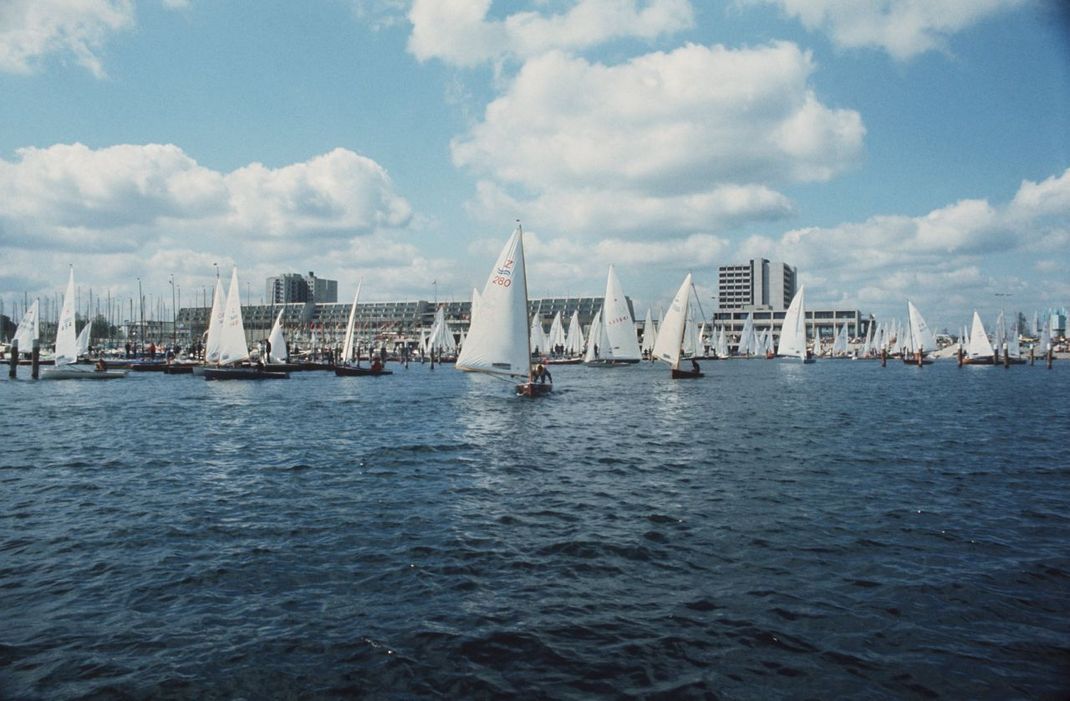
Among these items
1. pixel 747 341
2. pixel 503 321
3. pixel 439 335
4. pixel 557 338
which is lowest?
pixel 503 321

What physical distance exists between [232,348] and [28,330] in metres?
46.5

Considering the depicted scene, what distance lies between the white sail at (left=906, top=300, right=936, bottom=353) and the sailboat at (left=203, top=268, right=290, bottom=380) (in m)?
101

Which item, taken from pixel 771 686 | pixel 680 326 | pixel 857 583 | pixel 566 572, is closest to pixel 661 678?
pixel 771 686

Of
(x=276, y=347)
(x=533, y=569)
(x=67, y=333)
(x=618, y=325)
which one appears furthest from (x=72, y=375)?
(x=533, y=569)

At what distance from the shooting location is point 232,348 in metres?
68.5

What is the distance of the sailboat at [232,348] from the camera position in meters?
65.8

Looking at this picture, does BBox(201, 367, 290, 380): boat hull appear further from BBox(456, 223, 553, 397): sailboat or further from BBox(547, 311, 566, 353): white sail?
BBox(547, 311, 566, 353): white sail

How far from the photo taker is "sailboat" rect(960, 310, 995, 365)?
110 metres

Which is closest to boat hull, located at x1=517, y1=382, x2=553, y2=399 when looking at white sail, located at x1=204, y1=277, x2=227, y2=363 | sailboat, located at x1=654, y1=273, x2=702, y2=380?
sailboat, located at x1=654, y1=273, x2=702, y2=380

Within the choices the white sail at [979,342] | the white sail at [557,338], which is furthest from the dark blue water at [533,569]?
the white sail at [557,338]

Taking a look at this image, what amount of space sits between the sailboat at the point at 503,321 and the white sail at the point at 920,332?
307ft

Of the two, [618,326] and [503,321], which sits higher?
[618,326]

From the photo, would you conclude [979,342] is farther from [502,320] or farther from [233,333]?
[233,333]

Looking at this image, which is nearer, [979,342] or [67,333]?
[67,333]
